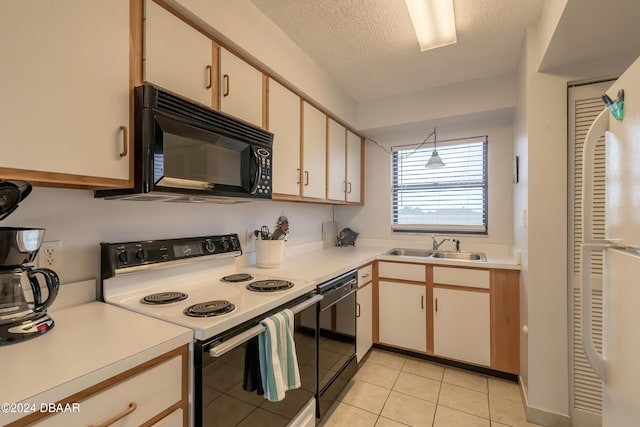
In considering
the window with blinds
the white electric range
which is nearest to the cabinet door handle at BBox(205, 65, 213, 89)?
the white electric range

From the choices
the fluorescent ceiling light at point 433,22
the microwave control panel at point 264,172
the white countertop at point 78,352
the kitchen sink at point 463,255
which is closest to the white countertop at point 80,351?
the white countertop at point 78,352

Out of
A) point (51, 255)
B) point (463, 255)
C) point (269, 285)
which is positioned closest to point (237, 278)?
point (269, 285)

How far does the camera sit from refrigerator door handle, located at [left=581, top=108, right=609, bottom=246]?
0.93 m

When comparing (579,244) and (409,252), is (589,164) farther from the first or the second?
(409,252)

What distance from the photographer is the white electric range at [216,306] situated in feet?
3.40

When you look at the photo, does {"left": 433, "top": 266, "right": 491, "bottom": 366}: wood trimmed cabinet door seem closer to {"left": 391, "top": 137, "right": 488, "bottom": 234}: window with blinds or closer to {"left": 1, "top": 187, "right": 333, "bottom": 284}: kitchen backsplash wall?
{"left": 391, "top": 137, "right": 488, "bottom": 234}: window with blinds

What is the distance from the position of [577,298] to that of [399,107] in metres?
2.01

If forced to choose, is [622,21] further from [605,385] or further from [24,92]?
[24,92]

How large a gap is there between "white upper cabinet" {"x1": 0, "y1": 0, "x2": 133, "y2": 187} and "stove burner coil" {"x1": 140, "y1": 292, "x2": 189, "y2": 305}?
521 mm

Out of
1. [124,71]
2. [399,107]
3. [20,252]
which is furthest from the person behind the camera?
[399,107]

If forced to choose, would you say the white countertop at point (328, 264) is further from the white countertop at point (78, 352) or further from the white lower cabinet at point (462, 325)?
the white countertop at point (78, 352)

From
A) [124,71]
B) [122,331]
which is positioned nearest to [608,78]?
[124,71]

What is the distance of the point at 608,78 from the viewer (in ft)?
5.36

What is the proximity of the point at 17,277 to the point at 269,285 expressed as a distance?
0.93 meters
